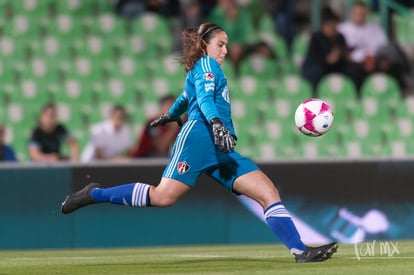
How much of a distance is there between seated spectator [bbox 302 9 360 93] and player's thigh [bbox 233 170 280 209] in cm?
848

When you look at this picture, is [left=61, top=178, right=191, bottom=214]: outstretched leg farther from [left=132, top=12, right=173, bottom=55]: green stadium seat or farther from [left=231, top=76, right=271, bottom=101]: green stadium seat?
[left=132, top=12, right=173, bottom=55]: green stadium seat

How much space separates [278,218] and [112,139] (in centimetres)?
641

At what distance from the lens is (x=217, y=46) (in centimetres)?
952

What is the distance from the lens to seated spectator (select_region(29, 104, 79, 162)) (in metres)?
14.9

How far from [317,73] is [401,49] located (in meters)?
1.63

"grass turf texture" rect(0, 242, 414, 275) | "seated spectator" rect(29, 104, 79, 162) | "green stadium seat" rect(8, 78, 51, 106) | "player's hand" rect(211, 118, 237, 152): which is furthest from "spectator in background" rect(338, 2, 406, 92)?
"player's hand" rect(211, 118, 237, 152)

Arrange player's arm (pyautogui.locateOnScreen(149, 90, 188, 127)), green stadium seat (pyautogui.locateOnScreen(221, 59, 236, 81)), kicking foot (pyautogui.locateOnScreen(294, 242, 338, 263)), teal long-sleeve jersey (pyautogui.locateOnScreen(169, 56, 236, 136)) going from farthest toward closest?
green stadium seat (pyautogui.locateOnScreen(221, 59, 236, 81)) < player's arm (pyautogui.locateOnScreen(149, 90, 188, 127)) < kicking foot (pyautogui.locateOnScreen(294, 242, 338, 263)) < teal long-sleeve jersey (pyautogui.locateOnScreen(169, 56, 236, 136))

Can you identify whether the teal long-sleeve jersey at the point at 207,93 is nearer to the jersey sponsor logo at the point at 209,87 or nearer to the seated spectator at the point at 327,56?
the jersey sponsor logo at the point at 209,87

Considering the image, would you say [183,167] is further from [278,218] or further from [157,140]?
[157,140]

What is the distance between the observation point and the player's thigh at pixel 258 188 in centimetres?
938

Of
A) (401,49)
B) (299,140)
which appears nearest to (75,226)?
(299,140)

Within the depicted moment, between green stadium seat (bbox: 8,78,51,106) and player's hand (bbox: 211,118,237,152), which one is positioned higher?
green stadium seat (bbox: 8,78,51,106)

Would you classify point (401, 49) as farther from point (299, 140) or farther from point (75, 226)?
point (75, 226)

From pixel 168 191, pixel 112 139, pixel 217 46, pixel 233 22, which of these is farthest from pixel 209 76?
pixel 233 22
